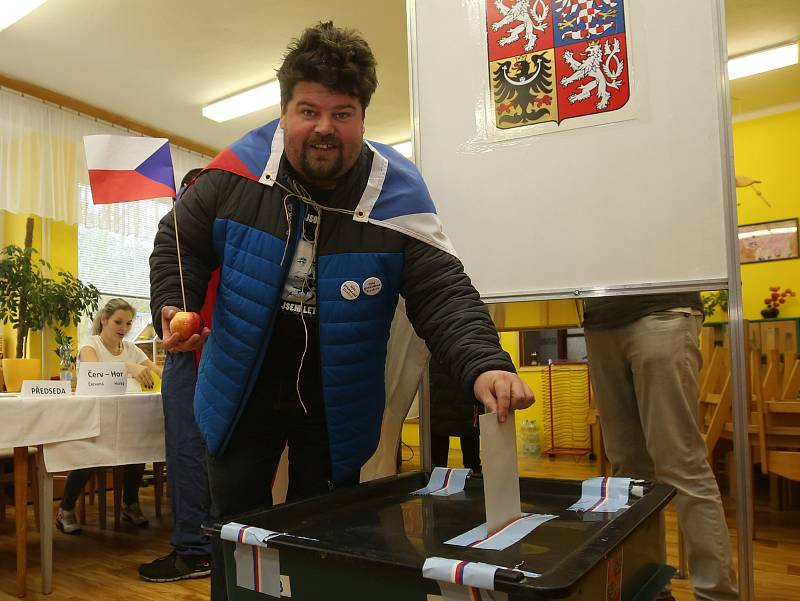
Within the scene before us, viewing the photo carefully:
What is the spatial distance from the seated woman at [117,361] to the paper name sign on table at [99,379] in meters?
0.64

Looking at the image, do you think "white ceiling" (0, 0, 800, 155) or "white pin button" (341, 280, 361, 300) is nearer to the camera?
"white pin button" (341, 280, 361, 300)

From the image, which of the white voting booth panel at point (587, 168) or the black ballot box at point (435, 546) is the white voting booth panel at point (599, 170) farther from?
the black ballot box at point (435, 546)

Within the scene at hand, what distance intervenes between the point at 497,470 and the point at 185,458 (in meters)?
2.07

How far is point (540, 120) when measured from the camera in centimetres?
165

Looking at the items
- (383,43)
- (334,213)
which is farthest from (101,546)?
(383,43)

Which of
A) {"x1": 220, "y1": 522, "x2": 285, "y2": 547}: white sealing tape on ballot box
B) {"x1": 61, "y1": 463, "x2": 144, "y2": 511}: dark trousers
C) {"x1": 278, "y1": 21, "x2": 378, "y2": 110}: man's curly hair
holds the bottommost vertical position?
{"x1": 61, "y1": 463, "x2": 144, "y2": 511}: dark trousers

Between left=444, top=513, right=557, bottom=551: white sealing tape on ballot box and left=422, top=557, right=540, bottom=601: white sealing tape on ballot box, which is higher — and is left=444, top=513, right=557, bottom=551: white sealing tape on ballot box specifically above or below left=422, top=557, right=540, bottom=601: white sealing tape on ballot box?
below

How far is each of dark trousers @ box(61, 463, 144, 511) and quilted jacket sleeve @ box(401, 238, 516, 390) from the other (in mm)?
2432

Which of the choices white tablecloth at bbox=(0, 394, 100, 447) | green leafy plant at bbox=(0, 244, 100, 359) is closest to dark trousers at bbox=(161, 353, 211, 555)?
white tablecloth at bbox=(0, 394, 100, 447)

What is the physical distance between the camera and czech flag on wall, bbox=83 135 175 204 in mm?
1417

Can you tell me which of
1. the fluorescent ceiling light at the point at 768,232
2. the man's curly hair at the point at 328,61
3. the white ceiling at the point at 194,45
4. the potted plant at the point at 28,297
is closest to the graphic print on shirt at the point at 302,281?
the man's curly hair at the point at 328,61

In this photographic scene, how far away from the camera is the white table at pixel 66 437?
93.3 inches

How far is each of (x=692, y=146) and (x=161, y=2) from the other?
3650 millimetres

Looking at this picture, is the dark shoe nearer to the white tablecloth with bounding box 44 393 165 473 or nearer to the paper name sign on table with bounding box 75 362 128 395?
the white tablecloth with bounding box 44 393 165 473
